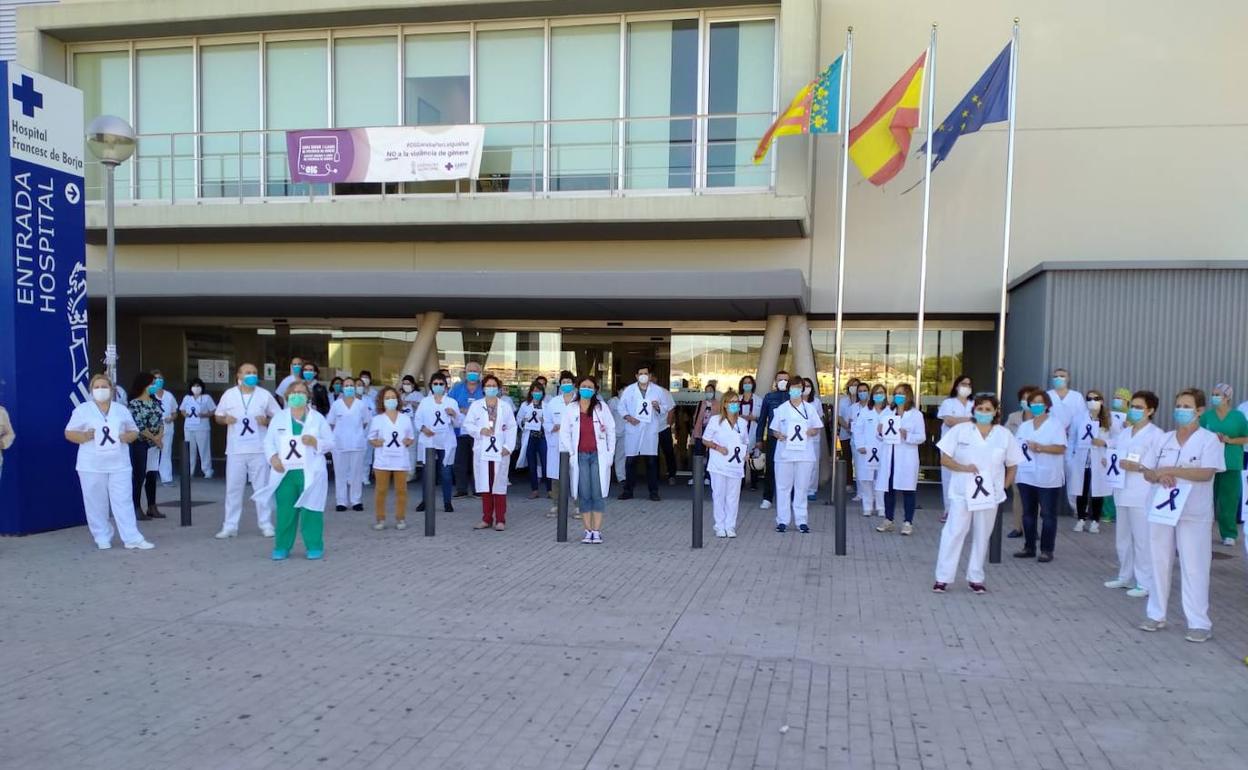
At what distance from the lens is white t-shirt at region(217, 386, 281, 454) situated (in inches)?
401

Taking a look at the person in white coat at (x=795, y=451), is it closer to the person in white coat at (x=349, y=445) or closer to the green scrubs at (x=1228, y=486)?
the green scrubs at (x=1228, y=486)

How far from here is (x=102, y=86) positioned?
17156 mm

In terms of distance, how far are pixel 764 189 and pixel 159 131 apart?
39.2ft

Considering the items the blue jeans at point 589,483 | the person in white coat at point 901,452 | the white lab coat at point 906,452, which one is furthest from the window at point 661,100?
the blue jeans at point 589,483

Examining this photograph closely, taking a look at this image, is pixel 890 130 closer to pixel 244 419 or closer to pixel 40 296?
pixel 244 419

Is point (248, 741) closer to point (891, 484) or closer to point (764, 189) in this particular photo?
point (891, 484)

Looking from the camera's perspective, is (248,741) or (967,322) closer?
(248,741)

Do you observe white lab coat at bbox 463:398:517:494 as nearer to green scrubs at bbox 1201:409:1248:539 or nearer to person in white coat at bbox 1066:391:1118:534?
person in white coat at bbox 1066:391:1118:534

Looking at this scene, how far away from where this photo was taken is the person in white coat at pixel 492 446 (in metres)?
10.5

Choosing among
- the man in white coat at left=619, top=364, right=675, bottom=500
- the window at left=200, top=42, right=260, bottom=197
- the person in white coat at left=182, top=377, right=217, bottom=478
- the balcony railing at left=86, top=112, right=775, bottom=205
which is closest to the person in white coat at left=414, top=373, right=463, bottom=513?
the man in white coat at left=619, top=364, right=675, bottom=500

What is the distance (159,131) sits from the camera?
16.9m

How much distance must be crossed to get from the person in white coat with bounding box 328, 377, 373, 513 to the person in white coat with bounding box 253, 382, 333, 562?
9.41 ft

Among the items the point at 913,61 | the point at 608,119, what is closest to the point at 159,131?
the point at 608,119

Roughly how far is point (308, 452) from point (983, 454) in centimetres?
662
